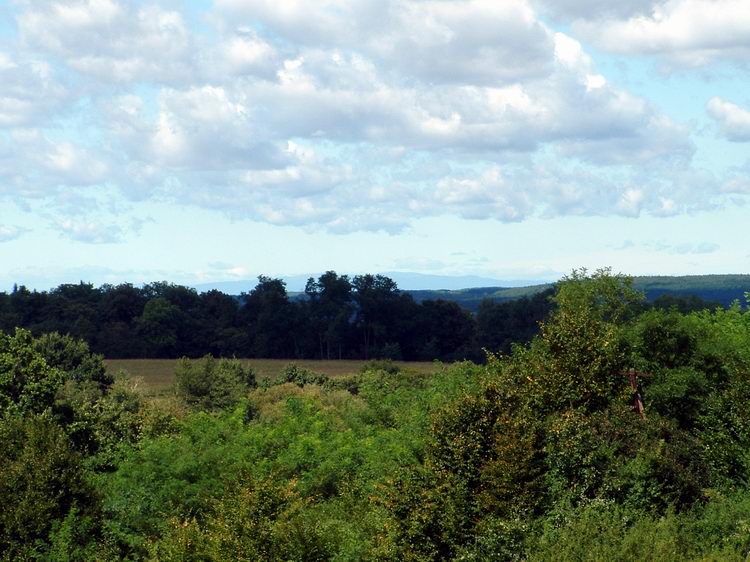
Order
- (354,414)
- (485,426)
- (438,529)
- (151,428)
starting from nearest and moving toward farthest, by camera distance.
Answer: (438,529) < (485,426) < (151,428) < (354,414)

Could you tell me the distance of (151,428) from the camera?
6406 cm

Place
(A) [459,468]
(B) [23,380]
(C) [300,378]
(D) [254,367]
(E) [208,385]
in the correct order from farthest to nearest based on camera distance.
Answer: (D) [254,367]
(C) [300,378]
(E) [208,385]
(B) [23,380]
(A) [459,468]

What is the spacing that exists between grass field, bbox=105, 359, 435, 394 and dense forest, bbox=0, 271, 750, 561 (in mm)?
70310

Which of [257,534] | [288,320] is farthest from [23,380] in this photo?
[288,320]

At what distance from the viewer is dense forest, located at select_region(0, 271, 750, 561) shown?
118 feet

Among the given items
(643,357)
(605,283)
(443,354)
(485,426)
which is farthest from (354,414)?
(443,354)

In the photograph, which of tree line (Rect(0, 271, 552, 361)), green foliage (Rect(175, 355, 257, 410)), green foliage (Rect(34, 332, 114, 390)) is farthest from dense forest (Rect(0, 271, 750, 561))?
tree line (Rect(0, 271, 552, 361))

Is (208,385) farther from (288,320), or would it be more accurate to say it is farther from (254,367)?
(288,320)

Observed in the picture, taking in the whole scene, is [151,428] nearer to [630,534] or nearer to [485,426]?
[485,426]

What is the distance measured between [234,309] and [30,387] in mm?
118992

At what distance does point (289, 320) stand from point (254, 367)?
94.1ft

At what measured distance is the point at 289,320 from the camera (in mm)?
170500

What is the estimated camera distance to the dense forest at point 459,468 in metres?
36.0

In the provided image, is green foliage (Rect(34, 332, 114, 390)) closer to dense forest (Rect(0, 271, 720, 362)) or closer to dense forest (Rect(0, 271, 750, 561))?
dense forest (Rect(0, 271, 750, 561))
